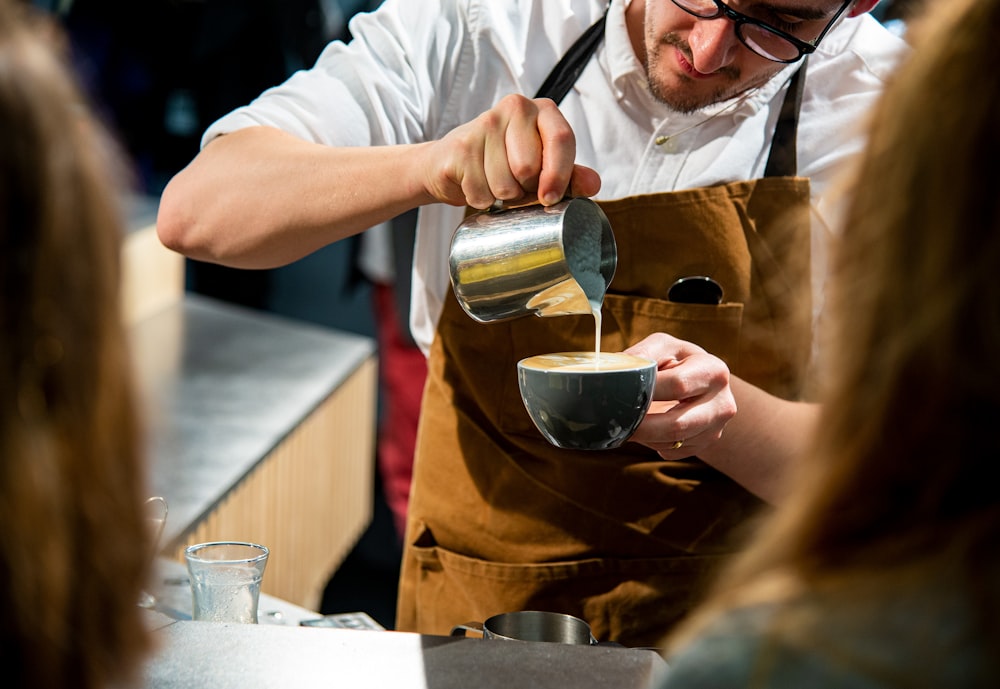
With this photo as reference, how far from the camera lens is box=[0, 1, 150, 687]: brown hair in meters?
0.59

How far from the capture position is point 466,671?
1038mm

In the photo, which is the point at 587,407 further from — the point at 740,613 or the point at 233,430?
the point at 233,430

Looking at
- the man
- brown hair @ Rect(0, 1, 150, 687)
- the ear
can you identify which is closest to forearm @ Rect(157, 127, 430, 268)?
the man

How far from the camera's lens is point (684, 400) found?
4.54 feet

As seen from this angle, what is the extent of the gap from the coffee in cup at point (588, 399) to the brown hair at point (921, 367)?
1.82ft

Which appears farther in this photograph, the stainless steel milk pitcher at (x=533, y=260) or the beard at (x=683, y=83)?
the beard at (x=683, y=83)

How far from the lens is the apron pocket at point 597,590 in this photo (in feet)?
5.18

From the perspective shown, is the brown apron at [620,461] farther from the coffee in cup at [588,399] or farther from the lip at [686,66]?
the coffee in cup at [588,399]

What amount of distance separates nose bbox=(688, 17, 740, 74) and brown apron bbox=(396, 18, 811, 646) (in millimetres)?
193

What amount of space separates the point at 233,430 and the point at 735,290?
1.57 metres

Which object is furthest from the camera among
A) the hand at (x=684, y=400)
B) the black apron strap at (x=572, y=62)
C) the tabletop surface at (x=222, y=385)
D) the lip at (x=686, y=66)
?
the tabletop surface at (x=222, y=385)

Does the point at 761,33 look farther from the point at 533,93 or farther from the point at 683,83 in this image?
the point at 533,93

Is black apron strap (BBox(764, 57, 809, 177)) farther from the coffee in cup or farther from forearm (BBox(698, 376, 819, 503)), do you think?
the coffee in cup

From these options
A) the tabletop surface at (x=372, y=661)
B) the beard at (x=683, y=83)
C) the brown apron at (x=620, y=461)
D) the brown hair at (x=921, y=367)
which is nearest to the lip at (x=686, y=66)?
the beard at (x=683, y=83)
